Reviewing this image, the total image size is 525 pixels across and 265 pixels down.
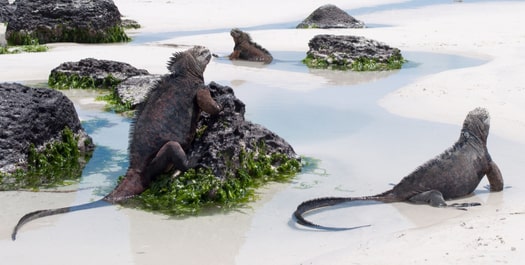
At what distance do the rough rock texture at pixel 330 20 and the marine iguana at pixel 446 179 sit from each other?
18269mm

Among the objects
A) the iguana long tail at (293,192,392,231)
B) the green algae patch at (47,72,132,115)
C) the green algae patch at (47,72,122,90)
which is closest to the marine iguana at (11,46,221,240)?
the iguana long tail at (293,192,392,231)

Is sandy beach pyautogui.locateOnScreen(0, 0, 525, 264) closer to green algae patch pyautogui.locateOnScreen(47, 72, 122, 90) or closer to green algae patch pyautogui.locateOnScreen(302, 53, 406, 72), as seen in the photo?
green algae patch pyautogui.locateOnScreen(302, 53, 406, 72)

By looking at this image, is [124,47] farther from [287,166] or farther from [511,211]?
[511,211]

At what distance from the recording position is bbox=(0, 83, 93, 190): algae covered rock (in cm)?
747

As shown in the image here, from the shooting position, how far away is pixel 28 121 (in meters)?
7.81

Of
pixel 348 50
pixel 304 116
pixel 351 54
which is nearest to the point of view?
pixel 304 116

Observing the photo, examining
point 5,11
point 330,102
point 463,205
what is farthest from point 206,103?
point 5,11

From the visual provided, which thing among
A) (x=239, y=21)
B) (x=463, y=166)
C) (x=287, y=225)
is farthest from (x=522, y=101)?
(x=239, y=21)

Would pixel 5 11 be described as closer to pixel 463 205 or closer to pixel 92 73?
pixel 92 73

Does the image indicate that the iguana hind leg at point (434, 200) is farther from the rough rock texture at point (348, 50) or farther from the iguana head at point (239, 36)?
the iguana head at point (239, 36)

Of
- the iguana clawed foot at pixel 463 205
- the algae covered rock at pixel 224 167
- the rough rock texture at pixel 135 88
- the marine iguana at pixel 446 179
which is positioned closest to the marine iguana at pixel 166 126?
the algae covered rock at pixel 224 167

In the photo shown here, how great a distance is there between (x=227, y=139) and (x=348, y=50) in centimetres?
1043

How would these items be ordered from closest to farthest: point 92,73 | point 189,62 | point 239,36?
point 189,62 → point 92,73 → point 239,36

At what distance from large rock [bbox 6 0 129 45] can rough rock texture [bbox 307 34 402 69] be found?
19.7 ft
